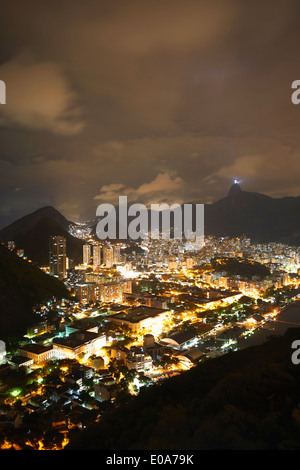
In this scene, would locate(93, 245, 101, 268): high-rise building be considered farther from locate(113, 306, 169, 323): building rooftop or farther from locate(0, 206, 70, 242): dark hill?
locate(113, 306, 169, 323): building rooftop

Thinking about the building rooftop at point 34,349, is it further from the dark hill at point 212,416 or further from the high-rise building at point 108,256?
the high-rise building at point 108,256

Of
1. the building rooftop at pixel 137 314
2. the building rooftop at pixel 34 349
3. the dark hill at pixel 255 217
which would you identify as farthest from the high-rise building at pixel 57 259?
the dark hill at pixel 255 217

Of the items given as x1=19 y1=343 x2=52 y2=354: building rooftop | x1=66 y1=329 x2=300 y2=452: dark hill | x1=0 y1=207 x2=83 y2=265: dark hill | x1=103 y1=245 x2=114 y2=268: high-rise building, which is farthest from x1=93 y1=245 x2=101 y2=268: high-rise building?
x1=66 y1=329 x2=300 y2=452: dark hill

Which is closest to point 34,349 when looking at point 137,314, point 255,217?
point 137,314

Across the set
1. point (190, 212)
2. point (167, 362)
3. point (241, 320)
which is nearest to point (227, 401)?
point (167, 362)

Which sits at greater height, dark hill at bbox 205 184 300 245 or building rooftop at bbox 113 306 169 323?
dark hill at bbox 205 184 300 245
